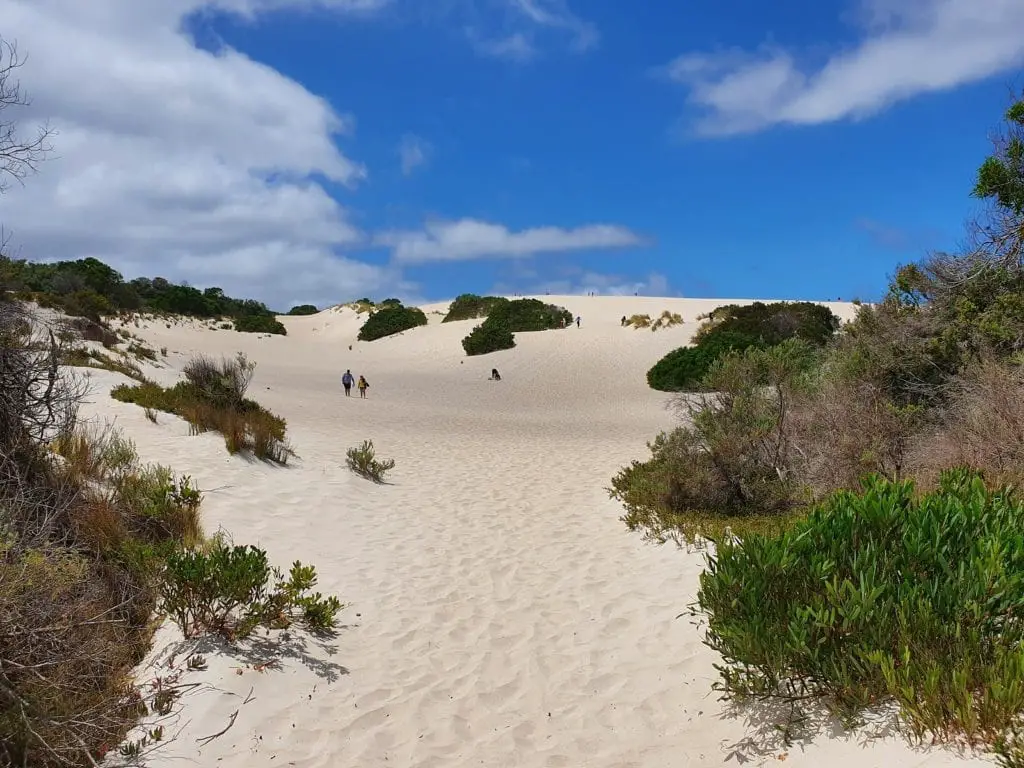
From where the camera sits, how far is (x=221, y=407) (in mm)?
13016

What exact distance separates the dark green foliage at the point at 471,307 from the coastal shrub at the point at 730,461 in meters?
42.8

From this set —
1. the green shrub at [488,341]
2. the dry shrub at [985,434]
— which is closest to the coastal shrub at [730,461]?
the dry shrub at [985,434]

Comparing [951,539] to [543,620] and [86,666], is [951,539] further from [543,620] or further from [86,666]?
[86,666]

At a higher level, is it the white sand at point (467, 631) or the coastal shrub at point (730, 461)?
the coastal shrub at point (730, 461)

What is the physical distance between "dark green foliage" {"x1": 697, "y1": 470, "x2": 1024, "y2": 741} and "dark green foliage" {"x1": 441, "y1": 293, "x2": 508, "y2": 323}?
4838 cm

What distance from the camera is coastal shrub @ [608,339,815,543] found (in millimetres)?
8664

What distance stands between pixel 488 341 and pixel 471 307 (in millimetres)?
17692

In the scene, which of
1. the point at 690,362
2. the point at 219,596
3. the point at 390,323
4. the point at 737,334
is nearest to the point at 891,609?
the point at 219,596

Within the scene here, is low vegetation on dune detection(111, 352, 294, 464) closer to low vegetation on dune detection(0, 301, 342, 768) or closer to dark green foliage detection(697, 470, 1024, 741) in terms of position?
low vegetation on dune detection(0, 301, 342, 768)

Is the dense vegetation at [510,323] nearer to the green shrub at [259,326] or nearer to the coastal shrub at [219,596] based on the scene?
the green shrub at [259,326]

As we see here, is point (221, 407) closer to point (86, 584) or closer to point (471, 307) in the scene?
point (86, 584)

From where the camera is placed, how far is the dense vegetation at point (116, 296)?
101 feet

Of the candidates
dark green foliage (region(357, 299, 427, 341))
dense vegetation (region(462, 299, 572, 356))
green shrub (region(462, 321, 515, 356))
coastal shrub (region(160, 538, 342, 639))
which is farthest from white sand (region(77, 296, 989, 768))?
dark green foliage (region(357, 299, 427, 341))

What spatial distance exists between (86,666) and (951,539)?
5.56 metres
